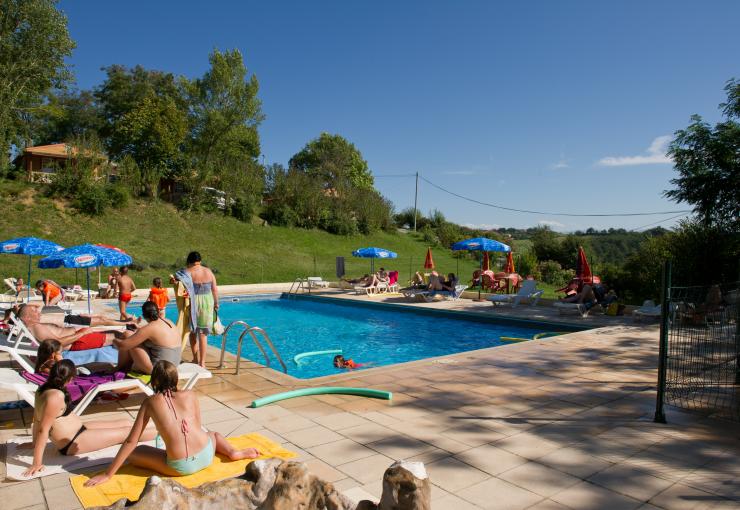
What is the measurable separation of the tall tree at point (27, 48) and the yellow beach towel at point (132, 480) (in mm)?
24981

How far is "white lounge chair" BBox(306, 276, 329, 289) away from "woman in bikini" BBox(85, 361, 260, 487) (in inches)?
626

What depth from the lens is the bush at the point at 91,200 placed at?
25.0 m

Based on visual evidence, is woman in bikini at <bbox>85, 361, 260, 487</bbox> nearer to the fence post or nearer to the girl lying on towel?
the girl lying on towel

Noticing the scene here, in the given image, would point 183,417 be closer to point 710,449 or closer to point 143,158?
point 710,449

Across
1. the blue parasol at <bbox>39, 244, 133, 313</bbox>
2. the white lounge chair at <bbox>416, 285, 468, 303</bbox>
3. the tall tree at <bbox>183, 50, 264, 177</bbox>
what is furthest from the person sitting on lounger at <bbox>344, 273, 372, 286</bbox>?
the tall tree at <bbox>183, 50, 264, 177</bbox>

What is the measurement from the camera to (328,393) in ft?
18.3

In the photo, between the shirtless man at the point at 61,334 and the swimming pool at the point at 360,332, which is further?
the swimming pool at the point at 360,332

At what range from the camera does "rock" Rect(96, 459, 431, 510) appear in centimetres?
223

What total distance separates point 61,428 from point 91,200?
80.4 feet

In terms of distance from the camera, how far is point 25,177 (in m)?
26.0

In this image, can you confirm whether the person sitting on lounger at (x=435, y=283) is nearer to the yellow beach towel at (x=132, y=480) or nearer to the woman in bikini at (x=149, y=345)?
the woman in bikini at (x=149, y=345)

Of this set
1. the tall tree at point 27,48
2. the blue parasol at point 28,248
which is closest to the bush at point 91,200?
the tall tree at point 27,48

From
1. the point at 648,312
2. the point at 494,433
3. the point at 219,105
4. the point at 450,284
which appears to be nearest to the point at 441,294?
the point at 450,284

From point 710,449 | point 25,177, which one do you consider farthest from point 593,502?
point 25,177
